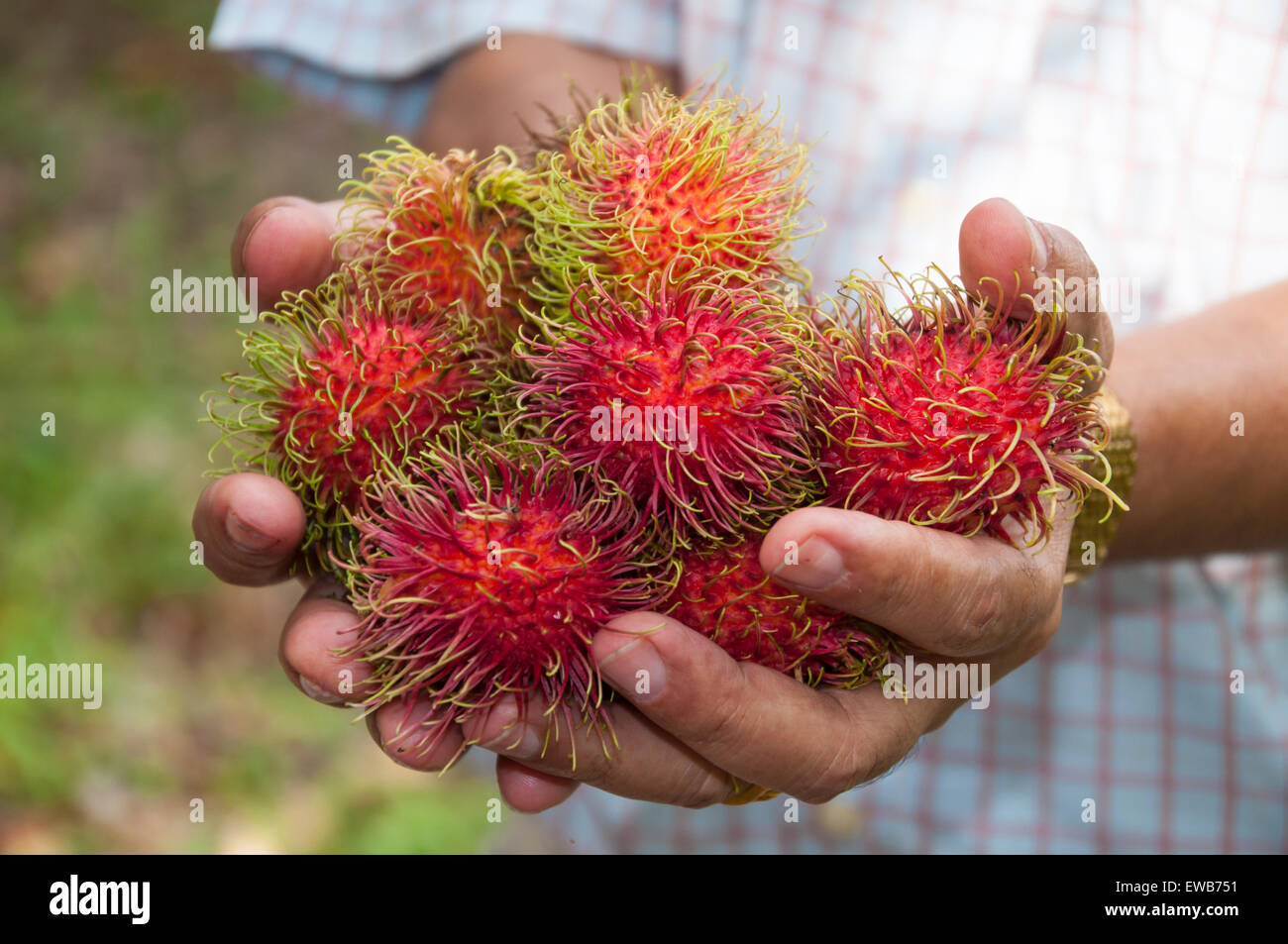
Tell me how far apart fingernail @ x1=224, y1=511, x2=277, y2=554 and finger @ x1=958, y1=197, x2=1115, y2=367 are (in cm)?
95

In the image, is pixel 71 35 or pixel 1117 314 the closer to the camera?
pixel 1117 314

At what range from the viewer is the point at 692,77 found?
7.49 feet

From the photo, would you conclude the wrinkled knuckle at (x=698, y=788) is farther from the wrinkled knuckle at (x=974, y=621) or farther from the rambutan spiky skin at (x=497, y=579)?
the wrinkled knuckle at (x=974, y=621)

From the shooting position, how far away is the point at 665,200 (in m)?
1.42

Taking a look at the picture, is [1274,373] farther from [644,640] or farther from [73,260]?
[73,260]

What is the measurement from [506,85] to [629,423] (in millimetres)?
1212

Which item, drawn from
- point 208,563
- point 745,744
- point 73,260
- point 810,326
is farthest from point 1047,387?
point 73,260

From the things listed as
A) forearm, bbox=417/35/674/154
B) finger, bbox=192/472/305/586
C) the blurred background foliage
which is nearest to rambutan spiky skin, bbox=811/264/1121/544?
finger, bbox=192/472/305/586

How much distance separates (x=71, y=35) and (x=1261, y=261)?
5052mm

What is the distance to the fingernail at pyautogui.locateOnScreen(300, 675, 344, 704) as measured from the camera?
1.41 metres

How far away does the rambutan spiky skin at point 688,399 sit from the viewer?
1.32 metres
